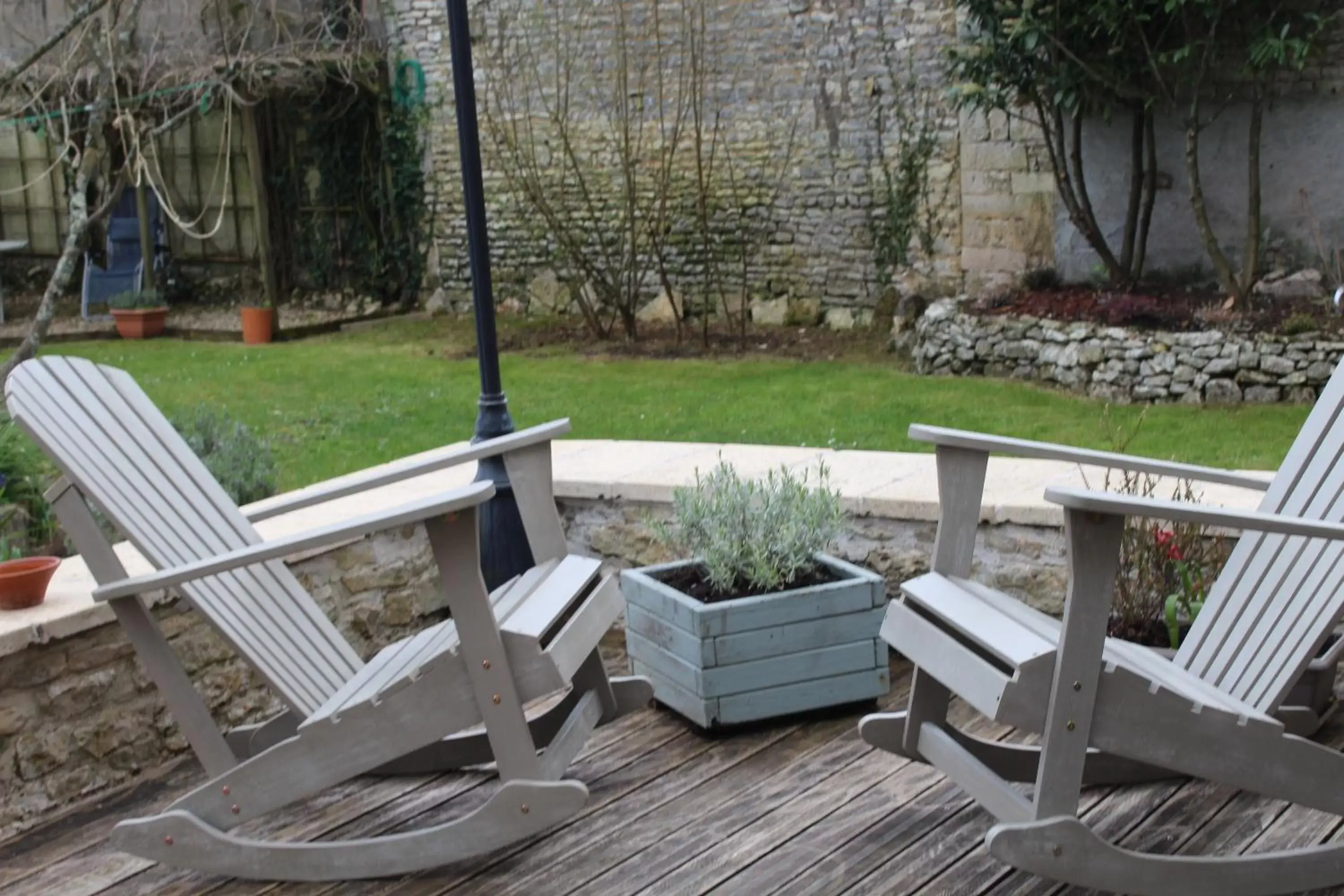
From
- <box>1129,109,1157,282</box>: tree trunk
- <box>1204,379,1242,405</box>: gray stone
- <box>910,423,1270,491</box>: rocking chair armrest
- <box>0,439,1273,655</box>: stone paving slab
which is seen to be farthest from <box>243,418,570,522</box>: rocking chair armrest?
<box>1129,109,1157,282</box>: tree trunk

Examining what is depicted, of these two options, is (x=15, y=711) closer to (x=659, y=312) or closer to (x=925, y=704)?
(x=925, y=704)

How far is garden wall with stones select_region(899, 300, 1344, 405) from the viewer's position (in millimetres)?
7668

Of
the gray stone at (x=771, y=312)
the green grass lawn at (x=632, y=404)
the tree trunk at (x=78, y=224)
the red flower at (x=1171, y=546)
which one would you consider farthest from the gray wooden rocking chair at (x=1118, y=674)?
the gray stone at (x=771, y=312)

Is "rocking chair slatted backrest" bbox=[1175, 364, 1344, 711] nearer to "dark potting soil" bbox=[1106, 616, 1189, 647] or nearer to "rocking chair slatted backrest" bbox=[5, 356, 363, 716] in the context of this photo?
"dark potting soil" bbox=[1106, 616, 1189, 647]

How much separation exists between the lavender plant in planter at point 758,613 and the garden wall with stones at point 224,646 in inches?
14.6

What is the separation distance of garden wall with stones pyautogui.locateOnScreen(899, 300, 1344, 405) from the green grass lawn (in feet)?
0.57

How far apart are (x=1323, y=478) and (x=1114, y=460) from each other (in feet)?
1.24

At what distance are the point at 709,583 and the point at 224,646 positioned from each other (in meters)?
1.13

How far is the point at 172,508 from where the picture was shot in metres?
2.77

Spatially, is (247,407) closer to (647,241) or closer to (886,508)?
(647,241)

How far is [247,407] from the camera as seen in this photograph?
8.34 metres

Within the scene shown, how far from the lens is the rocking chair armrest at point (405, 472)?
9.64ft

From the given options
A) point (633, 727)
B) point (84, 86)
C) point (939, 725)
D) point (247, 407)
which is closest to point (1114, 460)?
point (939, 725)

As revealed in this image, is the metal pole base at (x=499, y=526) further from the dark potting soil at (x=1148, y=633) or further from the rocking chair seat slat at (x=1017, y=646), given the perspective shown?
the dark potting soil at (x=1148, y=633)
